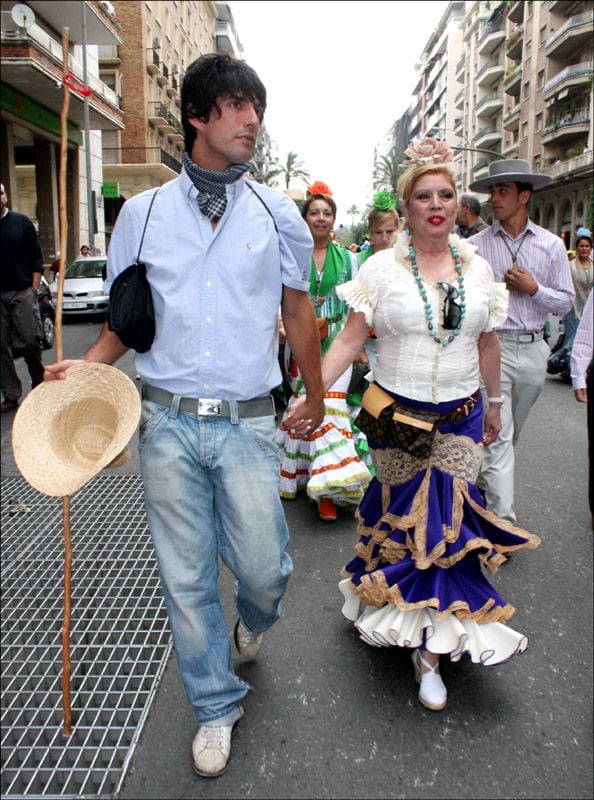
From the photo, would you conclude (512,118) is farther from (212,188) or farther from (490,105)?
(212,188)

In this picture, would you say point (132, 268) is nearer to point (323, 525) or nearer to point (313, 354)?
point (313, 354)

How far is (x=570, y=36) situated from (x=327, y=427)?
154 ft

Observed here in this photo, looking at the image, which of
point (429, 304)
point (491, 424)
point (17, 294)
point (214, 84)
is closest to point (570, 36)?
point (17, 294)

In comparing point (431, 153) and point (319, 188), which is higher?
point (319, 188)

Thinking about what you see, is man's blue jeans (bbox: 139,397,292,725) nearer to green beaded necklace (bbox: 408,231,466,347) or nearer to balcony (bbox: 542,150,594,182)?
green beaded necklace (bbox: 408,231,466,347)

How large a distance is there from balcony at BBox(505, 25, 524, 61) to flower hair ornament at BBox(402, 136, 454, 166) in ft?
199

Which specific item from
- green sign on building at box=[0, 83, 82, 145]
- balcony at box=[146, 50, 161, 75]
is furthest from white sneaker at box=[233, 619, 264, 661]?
balcony at box=[146, 50, 161, 75]

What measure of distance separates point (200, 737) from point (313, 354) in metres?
1.41

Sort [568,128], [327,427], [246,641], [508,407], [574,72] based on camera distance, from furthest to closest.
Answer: [568,128]
[574,72]
[327,427]
[508,407]
[246,641]

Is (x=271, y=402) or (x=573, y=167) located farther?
(x=573, y=167)

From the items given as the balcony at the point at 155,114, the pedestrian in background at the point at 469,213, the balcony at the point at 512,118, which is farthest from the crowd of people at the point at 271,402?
the balcony at the point at 512,118

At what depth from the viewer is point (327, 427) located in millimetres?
4879

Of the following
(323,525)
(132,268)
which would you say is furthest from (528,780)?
(323,525)

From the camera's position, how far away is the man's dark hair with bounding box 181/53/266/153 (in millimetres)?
2312
